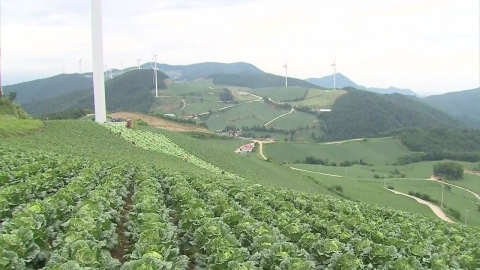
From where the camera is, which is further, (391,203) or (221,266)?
(391,203)

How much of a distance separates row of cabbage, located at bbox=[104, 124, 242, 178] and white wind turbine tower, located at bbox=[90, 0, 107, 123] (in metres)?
4.81

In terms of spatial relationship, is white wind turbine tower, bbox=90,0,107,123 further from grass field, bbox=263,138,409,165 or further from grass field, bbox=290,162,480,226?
grass field, bbox=263,138,409,165

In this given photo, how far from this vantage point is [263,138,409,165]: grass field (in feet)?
356

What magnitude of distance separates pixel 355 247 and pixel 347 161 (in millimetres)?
→ 107593

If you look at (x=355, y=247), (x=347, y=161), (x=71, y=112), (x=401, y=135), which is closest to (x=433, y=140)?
(x=401, y=135)

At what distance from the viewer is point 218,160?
48812mm

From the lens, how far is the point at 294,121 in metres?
168

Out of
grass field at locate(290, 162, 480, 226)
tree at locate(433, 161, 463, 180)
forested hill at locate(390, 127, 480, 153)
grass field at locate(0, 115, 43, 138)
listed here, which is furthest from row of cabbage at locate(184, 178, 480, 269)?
forested hill at locate(390, 127, 480, 153)

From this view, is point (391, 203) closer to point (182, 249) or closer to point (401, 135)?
point (182, 249)

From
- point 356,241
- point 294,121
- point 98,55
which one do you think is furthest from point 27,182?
point 294,121

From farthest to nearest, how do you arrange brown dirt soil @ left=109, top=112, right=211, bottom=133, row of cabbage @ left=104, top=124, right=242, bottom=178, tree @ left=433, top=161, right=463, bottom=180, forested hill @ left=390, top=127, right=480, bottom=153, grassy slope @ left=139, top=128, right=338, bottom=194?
forested hill @ left=390, top=127, right=480, bottom=153 < brown dirt soil @ left=109, top=112, right=211, bottom=133 < tree @ left=433, top=161, right=463, bottom=180 < row of cabbage @ left=104, top=124, right=242, bottom=178 < grassy slope @ left=139, top=128, right=338, bottom=194

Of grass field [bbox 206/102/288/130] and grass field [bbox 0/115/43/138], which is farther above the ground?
grass field [bbox 0/115/43/138]

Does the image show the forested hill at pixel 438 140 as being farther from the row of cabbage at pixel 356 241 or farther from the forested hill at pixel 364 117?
the row of cabbage at pixel 356 241

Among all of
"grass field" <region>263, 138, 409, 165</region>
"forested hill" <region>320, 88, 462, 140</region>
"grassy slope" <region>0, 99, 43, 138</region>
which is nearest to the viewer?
"grassy slope" <region>0, 99, 43, 138</region>
